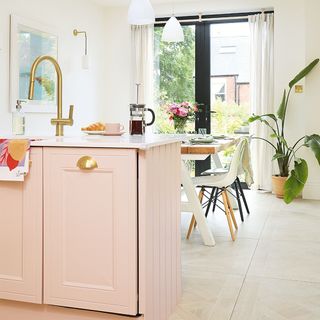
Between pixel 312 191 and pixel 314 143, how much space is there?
0.70m

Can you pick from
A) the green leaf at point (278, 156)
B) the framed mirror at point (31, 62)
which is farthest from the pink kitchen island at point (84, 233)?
the green leaf at point (278, 156)

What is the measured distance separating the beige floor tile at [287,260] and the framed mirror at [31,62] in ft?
9.24

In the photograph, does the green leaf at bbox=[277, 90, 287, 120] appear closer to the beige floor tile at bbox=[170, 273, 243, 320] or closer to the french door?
the french door

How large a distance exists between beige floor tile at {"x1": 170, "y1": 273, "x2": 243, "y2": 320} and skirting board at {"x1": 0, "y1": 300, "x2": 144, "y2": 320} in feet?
1.60

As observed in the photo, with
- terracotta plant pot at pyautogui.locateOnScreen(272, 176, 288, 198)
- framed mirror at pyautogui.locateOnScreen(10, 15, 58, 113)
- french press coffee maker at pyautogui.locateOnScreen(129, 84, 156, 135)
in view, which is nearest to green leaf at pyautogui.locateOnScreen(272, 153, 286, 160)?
terracotta plant pot at pyautogui.locateOnScreen(272, 176, 288, 198)

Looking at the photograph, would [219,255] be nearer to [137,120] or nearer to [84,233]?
[137,120]

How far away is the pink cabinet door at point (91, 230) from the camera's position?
1816 millimetres

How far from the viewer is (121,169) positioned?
1809 millimetres

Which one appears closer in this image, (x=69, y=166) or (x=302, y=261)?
(x=69, y=166)

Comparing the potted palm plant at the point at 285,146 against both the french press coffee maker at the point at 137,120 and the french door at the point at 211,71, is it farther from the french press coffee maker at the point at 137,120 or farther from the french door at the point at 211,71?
the french press coffee maker at the point at 137,120

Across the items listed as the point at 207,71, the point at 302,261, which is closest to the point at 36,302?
the point at 302,261

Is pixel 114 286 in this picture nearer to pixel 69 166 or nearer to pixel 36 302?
pixel 36 302

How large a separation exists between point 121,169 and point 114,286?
1.53 feet

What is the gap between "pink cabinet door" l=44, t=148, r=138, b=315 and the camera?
1816mm
